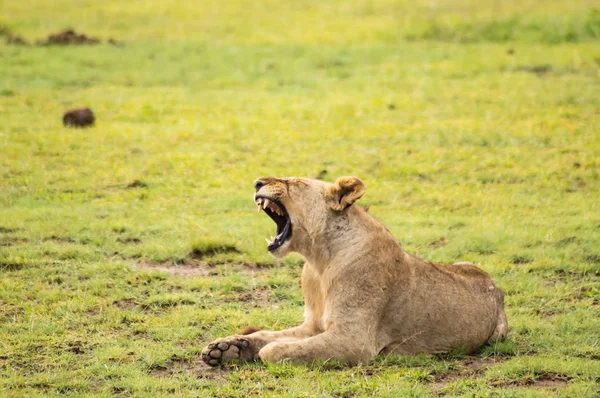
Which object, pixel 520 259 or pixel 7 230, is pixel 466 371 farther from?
pixel 7 230

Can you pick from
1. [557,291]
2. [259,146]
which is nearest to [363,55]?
[259,146]

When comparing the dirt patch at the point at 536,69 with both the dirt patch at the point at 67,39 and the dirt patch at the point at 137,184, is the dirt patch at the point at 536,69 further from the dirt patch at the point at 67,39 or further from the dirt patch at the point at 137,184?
the dirt patch at the point at 137,184

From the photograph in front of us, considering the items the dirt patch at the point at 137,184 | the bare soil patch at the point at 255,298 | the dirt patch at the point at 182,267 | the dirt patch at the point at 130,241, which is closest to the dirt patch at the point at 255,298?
the bare soil patch at the point at 255,298

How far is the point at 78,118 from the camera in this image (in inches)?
540

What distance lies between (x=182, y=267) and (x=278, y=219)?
88.3 inches

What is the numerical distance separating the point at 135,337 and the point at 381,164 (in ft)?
19.5

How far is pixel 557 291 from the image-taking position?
314 inches

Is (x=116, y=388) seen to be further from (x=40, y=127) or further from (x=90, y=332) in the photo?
(x=40, y=127)

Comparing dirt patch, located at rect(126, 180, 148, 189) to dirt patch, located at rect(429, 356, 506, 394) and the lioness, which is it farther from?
dirt patch, located at rect(429, 356, 506, 394)

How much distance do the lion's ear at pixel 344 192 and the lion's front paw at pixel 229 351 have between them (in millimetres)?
1091

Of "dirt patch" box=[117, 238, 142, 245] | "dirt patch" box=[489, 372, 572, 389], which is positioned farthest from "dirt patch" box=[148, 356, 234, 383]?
"dirt patch" box=[117, 238, 142, 245]

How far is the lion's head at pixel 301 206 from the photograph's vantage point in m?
6.46

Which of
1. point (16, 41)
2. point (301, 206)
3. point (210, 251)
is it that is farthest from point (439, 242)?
point (16, 41)

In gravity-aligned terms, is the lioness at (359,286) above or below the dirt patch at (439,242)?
above
